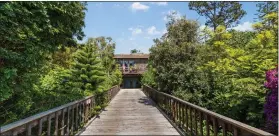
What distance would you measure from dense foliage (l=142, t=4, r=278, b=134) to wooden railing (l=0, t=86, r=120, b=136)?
4.36 metres

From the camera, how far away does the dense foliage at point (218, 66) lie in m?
8.03

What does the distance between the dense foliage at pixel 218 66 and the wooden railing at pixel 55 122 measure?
14.3 feet

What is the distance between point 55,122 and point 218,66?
7.98 meters

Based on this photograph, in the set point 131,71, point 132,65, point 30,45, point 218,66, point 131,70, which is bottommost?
point 218,66

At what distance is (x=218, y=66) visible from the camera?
11.2 m

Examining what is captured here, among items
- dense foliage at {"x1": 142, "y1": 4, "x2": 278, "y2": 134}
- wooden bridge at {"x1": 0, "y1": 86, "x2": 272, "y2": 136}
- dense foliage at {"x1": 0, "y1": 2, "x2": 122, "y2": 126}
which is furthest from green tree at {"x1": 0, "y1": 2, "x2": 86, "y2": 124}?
dense foliage at {"x1": 142, "y1": 4, "x2": 278, "y2": 134}

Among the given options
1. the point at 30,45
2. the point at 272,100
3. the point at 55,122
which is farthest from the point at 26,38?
the point at 272,100

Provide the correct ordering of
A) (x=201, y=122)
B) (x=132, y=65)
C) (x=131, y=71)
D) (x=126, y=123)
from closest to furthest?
1. (x=201, y=122)
2. (x=126, y=123)
3. (x=131, y=71)
4. (x=132, y=65)

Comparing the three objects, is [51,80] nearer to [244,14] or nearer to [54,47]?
[54,47]

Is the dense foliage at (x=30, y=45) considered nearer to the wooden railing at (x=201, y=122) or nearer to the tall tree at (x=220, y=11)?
the wooden railing at (x=201, y=122)

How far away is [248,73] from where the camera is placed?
29.1 ft

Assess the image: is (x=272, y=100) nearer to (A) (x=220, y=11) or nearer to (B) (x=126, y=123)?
(B) (x=126, y=123)

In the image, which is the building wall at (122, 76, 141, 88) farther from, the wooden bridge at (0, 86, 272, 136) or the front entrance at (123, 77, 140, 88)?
the wooden bridge at (0, 86, 272, 136)

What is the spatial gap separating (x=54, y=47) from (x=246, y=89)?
5.97m
